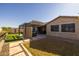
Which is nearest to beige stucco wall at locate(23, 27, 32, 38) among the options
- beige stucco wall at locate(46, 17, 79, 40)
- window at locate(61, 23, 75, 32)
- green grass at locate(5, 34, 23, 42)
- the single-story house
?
the single-story house

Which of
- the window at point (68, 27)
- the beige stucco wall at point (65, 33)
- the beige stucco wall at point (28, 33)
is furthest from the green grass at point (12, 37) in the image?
the window at point (68, 27)

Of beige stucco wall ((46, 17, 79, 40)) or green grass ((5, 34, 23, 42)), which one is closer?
green grass ((5, 34, 23, 42))

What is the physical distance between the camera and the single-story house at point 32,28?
41.8 ft

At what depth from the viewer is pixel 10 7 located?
11.1 metres

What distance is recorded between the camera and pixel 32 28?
1416cm

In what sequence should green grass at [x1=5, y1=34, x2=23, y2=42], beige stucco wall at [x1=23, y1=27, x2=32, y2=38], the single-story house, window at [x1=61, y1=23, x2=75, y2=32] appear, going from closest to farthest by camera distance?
green grass at [x1=5, y1=34, x2=23, y2=42]
the single-story house
window at [x1=61, y1=23, x2=75, y2=32]
beige stucco wall at [x1=23, y1=27, x2=32, y2=38]

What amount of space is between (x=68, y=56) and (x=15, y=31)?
492 centimetres

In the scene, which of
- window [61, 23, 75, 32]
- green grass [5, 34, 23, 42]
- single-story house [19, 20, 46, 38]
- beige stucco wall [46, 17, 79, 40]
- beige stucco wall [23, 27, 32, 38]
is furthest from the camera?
beige stucco wall [23, 27, 32, 38]

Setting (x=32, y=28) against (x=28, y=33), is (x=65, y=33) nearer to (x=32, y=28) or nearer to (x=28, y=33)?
(x=32, y=28)

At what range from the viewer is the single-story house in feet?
41.8

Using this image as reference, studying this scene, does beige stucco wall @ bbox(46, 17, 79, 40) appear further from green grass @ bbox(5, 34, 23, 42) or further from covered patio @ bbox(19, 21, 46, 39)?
green grass @ bbox(5, 34, 23, 42)

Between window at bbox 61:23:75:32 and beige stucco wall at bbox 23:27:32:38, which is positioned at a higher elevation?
window at bbox 61:23:75:32

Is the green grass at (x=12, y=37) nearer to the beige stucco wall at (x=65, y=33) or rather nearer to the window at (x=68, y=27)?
the beige stucco wall at (x=65, y=33)

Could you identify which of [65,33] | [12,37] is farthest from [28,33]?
[65,33]
